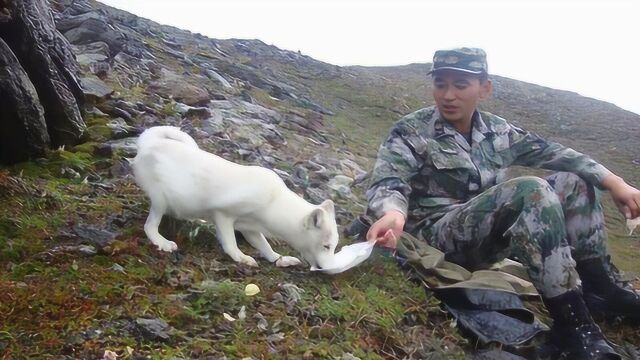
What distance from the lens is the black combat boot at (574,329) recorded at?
12.4 ft

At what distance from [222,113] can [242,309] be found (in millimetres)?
5494

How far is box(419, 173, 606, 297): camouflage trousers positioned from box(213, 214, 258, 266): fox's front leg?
1420 millimetres

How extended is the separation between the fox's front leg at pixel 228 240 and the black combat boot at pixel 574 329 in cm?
193

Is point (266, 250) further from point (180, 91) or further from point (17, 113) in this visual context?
point (180, 91)

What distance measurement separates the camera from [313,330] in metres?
3.56

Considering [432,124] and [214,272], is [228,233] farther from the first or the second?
[432,124]

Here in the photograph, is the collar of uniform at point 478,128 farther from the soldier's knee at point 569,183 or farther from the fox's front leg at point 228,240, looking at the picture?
the fox's front leg at point 228,240

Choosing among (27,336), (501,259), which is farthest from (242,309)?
(501,259)

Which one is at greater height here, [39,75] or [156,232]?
[39,75]

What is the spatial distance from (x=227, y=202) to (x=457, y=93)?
1.96 m

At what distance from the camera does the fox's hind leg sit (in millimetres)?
4020

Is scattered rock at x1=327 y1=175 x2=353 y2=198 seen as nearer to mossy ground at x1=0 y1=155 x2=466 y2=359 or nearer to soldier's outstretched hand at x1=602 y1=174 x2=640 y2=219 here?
mossy ground at x1=0 y1=155 x2=466 y2=359

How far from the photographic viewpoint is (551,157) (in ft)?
16.1

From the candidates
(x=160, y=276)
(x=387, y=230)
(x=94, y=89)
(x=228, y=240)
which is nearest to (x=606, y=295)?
(x=387, y=230)
